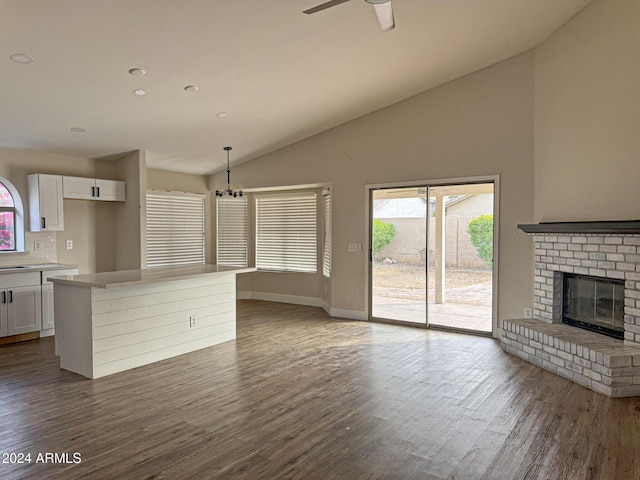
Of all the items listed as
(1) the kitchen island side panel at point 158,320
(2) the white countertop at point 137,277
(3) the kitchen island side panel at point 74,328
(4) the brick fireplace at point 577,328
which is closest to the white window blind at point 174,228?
(2) the white countertop at point 137,277

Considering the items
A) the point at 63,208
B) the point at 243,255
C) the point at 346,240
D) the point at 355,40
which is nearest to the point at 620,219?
the point at 355,40

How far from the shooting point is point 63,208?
6.10 m

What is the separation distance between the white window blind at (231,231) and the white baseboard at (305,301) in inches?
27.1

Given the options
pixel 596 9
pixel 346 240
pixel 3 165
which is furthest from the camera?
pixel 346 240

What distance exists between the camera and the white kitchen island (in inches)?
158

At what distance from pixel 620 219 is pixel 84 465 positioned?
4805mm

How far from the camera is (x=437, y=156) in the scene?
229 inches

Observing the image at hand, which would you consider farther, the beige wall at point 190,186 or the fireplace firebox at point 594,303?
the beige wall at point 190,186

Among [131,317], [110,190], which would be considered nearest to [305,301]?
[110,190]

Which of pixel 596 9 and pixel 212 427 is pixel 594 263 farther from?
pixel 212 427

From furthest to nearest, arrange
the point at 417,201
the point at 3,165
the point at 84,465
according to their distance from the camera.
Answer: the point at 417,201 → the point at 3,165 → the point at 84,465

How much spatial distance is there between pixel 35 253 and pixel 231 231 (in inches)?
136

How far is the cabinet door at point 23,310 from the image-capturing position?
16.9ft

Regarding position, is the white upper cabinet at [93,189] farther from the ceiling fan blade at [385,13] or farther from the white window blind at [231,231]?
the ceiling fan blade at [385,13]
